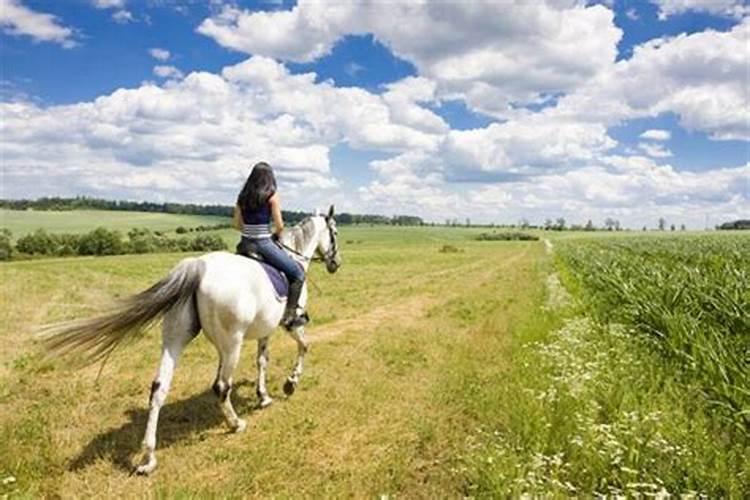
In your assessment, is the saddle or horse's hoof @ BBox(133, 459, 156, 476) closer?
horse's hoof @ BBox(133, 459, 156, 476)

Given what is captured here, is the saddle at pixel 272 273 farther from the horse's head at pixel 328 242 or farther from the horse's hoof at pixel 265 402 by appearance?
the horse's head at pixel 328 242

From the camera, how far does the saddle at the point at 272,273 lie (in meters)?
7.83

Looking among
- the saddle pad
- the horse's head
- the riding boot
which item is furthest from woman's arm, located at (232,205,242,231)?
the horse's head

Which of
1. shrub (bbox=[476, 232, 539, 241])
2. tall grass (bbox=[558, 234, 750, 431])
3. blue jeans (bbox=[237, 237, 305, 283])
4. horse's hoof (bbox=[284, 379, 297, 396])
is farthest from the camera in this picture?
shrub (bbox=[476, 232, 539, 241])

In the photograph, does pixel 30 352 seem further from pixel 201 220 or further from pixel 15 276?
pixel 201 220

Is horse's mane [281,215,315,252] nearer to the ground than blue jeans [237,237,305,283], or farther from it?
farther from it

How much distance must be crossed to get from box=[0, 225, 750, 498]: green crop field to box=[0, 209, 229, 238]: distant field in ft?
245

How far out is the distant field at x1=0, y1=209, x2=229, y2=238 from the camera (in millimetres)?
82750

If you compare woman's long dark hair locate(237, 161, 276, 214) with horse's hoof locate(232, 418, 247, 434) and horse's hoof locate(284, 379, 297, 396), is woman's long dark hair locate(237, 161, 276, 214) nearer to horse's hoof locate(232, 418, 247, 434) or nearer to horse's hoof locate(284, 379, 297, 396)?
horse's hoof locate(232, 418, 247, 434)

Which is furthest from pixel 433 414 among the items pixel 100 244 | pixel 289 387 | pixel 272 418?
pixel 100 244

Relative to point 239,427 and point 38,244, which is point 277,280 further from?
point 38,244

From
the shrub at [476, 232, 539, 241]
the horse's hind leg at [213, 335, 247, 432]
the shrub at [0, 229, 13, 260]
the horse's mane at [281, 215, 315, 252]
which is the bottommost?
the shrub at [0, 229, 13, 260]

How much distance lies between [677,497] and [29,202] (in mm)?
145271

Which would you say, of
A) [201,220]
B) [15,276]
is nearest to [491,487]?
[15,276]
